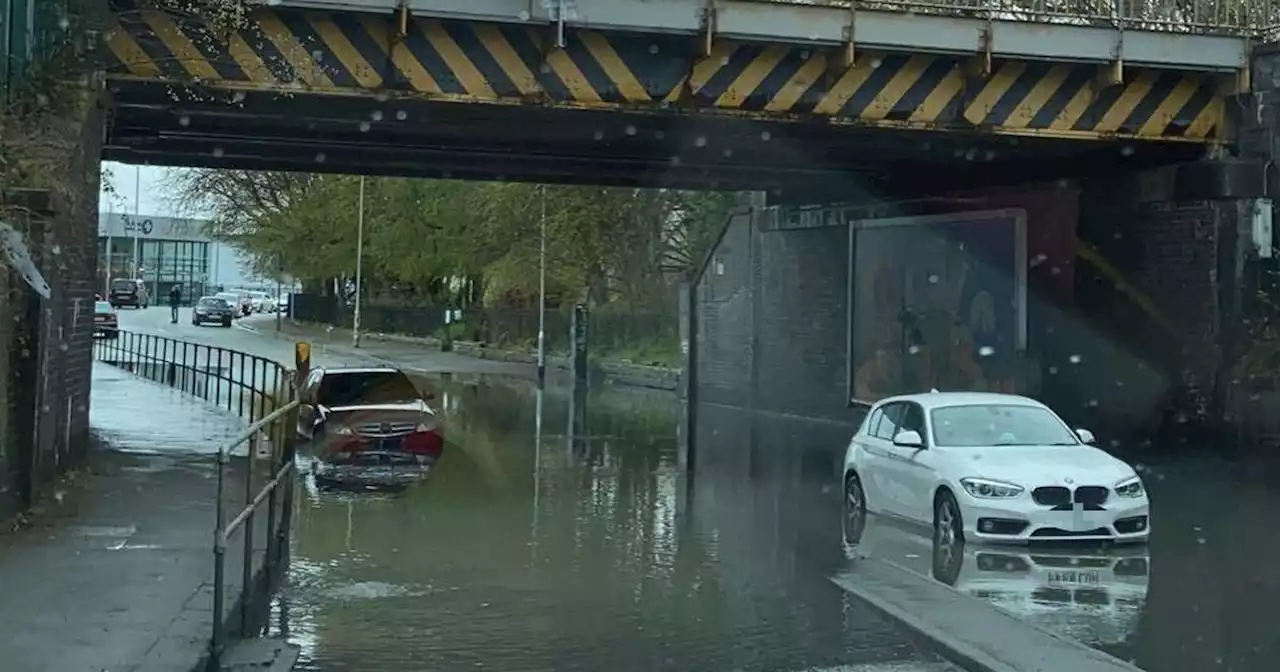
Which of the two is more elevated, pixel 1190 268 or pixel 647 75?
pixel 647 75

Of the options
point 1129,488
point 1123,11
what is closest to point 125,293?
point 1123,11

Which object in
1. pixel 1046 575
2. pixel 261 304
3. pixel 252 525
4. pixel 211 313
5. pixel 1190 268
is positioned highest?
pixel 261 304

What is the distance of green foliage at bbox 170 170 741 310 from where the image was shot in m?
47.2

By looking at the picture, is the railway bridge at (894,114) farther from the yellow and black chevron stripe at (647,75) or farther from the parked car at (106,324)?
the parked car at (106,324)

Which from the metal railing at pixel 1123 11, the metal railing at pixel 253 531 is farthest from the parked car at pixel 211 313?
the metal railing at pixel 253 531

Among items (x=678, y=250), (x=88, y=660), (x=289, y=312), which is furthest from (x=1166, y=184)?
(x=289, y=312)

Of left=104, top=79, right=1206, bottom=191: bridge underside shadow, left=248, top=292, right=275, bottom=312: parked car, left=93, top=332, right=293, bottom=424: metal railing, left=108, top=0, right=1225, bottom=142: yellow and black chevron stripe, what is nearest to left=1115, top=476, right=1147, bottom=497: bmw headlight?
left=108, top=0, right=1225, bottom=142: yellow and black chevron stripe

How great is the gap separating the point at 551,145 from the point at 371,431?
5.57m

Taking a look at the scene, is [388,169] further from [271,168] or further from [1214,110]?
[1214,110]

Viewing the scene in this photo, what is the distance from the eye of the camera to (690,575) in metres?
12.7

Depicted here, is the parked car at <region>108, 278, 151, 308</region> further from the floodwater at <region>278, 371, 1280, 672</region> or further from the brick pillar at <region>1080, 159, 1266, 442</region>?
the floodwater at <region>278, 371, 1280, 672</region>

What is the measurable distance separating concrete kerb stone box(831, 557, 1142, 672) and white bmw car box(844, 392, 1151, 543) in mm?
1806

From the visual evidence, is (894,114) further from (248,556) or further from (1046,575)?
(248,556)

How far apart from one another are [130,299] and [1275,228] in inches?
3719
